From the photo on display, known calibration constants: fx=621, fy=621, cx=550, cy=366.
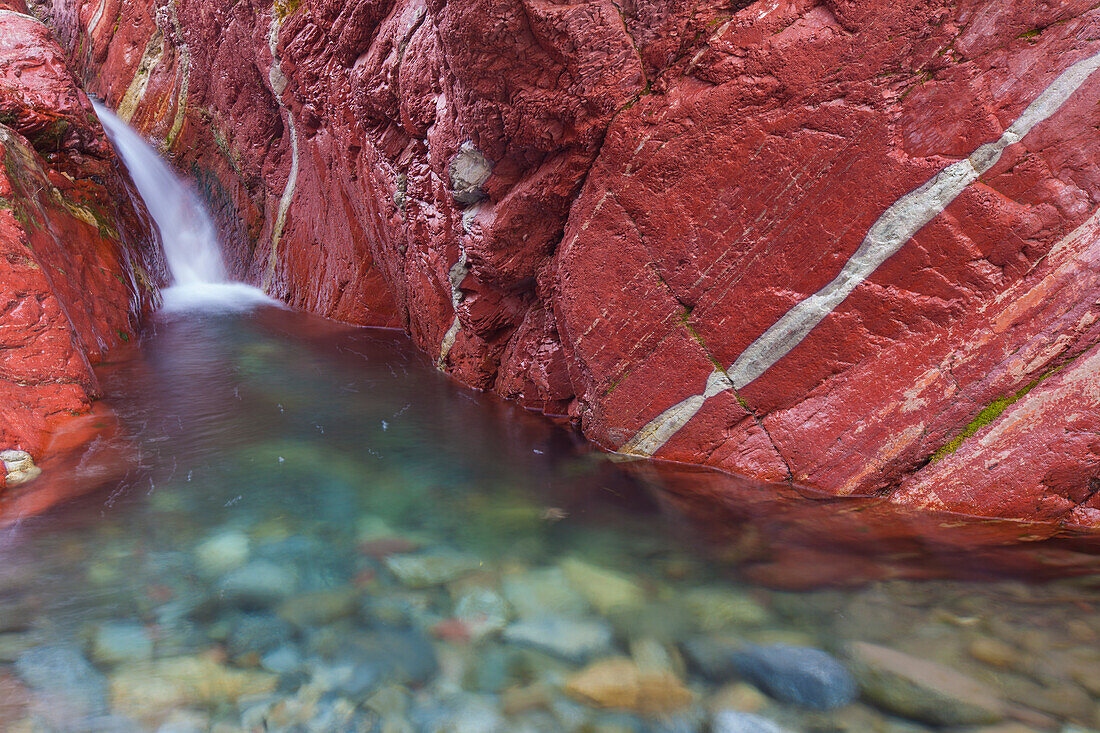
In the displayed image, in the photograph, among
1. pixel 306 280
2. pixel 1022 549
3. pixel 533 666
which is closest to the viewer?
pixel 533 666

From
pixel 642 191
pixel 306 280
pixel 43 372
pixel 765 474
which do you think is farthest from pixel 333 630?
pixel 306 280

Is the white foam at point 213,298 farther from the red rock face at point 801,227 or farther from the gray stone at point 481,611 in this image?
the gray stone at point 481,611

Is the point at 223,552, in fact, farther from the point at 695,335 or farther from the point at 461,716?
the point at 695,335

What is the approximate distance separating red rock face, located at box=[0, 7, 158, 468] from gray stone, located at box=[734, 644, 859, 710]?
4538 millimetres

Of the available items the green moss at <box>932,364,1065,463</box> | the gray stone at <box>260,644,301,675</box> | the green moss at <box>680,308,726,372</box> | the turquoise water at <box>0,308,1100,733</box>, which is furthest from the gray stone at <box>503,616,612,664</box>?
the green moss at <box>932,364,1065,463</box>

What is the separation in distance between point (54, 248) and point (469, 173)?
4.30 metres

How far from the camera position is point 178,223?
38.7 feet

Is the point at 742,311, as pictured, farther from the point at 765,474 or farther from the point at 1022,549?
the point at 1022,549

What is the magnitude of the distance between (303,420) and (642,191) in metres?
3.21

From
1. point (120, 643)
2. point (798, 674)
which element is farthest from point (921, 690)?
point (120, 643)

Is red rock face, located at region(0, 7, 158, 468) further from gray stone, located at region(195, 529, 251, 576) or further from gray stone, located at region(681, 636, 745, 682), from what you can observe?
gray stone, located at region(681, 636, 745, 682)

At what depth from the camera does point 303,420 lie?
505 cm

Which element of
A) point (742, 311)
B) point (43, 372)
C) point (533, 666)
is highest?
point (742, 311)

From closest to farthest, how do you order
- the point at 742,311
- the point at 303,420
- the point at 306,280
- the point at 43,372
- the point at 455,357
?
the point at 742,311, the point at 43,372, the point at 303,420, the point at 455,357, the point at 306,280
